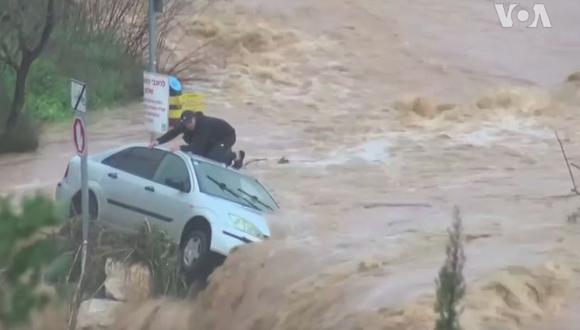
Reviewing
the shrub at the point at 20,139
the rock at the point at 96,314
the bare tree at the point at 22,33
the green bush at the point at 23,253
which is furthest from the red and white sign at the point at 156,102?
the green bush at the point at 23,253

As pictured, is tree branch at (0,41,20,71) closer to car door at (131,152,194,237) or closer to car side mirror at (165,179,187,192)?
car door at (131,152,194,237)

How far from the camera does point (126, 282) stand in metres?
14.6

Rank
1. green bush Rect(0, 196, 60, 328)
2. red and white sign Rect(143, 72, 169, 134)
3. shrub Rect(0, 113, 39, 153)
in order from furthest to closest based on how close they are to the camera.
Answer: shrub Rect(0, 113, 39, 153)
red and white sign Rect(143, 72, 169, 134)
green bush Rect(0, 196, 60, 328)

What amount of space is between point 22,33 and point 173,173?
980cm

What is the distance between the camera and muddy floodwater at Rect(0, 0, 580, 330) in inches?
486

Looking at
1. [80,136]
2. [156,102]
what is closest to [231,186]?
[80,136]

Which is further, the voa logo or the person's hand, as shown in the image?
the voa logo

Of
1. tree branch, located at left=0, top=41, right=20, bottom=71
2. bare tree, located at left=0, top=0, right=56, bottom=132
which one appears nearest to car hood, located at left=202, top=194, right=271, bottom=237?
bare tree, located at left=0, top=0, right=56, bottom=132

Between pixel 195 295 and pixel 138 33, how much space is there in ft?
57.2

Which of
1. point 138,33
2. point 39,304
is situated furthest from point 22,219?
point 138,33

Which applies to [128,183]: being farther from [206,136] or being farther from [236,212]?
[206,136]

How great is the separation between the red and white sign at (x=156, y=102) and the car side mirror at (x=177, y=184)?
240 centimetres

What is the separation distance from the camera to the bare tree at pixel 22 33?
24.5 m

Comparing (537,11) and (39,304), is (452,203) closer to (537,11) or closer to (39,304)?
(39,304)
